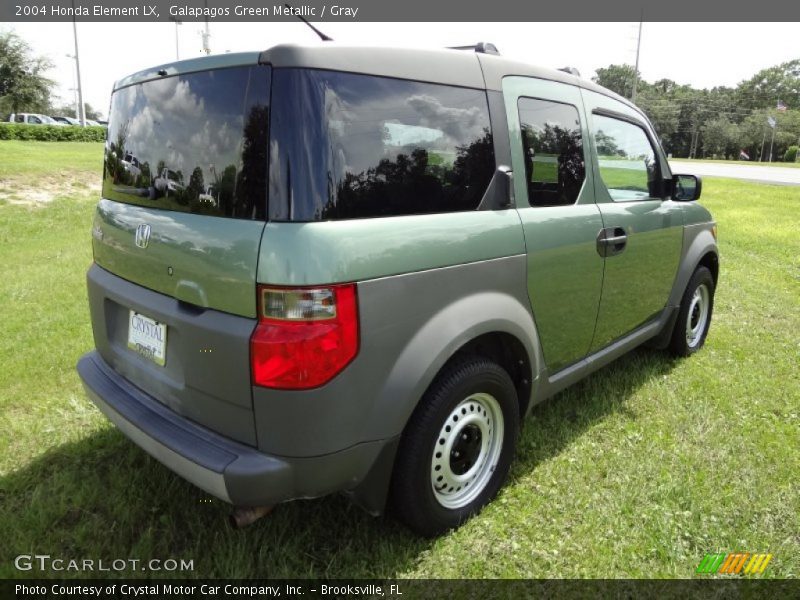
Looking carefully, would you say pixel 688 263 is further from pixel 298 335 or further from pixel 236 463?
pixel 236 463

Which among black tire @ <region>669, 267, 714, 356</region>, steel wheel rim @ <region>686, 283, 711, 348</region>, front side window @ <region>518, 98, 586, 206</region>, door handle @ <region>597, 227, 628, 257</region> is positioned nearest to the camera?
front side window @ <region>518, 98, 586, 206</region>

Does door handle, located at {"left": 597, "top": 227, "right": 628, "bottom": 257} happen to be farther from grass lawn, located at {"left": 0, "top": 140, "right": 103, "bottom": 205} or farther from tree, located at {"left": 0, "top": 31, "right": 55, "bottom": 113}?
tree, located at {"left": 0, "top": 31, "right": 55, "bottom": 113}

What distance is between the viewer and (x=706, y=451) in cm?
307

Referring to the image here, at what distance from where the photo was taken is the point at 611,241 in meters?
3.02

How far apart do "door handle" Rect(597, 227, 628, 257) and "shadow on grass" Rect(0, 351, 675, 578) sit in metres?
1.23

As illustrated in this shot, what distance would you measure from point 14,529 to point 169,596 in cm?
86

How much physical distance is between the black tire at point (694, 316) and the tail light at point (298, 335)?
332 centimetres

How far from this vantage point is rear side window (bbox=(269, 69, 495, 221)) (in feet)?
5.75

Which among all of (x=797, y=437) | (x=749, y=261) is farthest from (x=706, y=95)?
(x=797, y=437)

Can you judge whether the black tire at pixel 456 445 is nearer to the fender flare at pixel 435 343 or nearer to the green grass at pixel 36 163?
the fender flare at pixel 435 343

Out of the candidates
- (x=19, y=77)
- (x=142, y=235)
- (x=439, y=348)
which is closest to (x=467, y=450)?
(x=439, y=348)

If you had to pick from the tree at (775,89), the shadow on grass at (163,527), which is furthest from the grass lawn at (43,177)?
the tree at (775,89)

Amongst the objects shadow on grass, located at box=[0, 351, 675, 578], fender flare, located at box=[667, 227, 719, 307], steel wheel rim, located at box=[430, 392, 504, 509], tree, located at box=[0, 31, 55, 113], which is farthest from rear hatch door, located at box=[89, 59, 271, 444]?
tree, located at box=[0, 31, 55, 113]

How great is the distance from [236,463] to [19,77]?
45.1 meters
